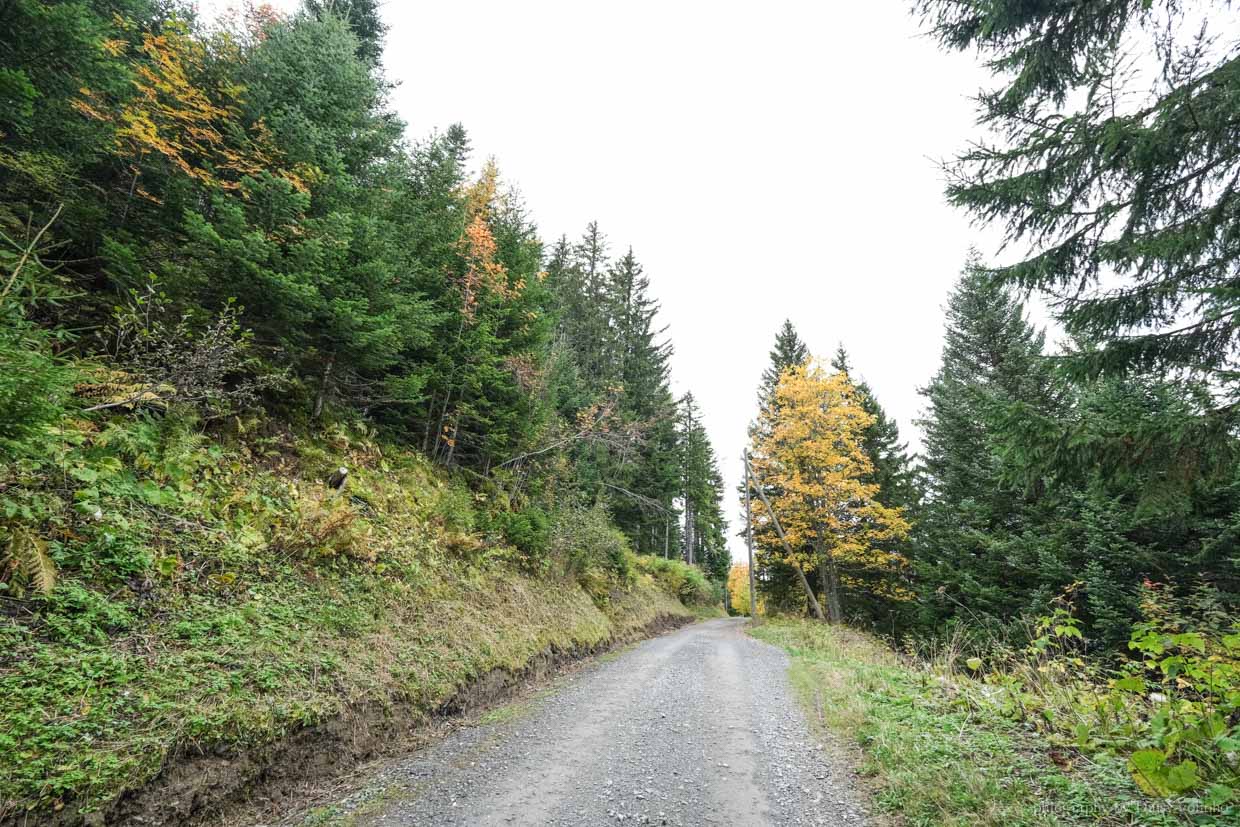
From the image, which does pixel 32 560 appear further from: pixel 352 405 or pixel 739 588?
pixel 739 588

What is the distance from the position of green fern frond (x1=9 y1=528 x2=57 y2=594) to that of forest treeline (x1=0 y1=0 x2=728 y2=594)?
2cm

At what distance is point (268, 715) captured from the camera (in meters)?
3.60

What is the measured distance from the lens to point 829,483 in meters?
17.0

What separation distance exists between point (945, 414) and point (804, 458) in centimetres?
480

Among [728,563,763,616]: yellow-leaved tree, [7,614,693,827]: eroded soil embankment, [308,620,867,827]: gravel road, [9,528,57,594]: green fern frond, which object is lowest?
[728,563,763,616]: yellow-leaved tree

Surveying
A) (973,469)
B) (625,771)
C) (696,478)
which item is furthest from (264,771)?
(696,478)

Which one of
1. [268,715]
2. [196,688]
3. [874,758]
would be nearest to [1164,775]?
[874,758]

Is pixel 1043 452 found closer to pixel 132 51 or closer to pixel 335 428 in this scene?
pixel 335 428

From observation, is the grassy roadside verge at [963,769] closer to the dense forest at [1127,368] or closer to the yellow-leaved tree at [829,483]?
the dense forest at [1127,368]

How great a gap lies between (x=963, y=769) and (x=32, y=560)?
22.6ft

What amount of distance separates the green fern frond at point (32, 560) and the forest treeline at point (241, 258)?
0.02 metres

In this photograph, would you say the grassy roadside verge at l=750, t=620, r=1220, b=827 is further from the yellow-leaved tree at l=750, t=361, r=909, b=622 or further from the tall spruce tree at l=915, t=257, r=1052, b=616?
the yellow-leaved tree at l=750, t=361, r=909, b=622

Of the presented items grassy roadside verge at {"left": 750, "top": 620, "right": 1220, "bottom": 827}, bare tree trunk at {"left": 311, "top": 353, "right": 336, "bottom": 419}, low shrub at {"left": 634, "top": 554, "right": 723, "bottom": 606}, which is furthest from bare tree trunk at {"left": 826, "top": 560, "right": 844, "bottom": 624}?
bare tree trunk at {"left": 311, "top": 353, "right": 336, "bottom": 419}

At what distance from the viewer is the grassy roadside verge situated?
2.82 m
